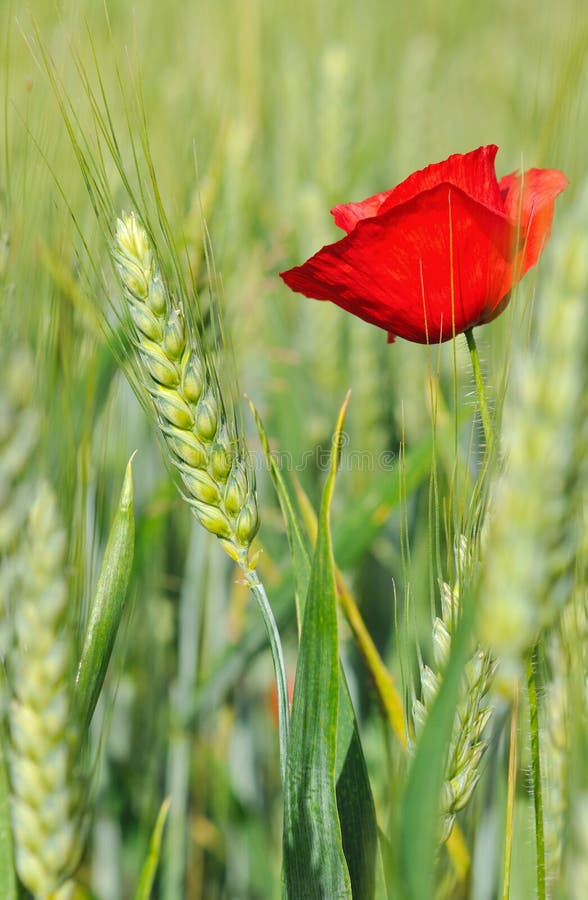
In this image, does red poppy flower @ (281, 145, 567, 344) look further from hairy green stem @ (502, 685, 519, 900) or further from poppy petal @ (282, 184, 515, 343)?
hairy green stem @ (502, 685, 519, 900)

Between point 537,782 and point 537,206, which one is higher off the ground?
point 537,206

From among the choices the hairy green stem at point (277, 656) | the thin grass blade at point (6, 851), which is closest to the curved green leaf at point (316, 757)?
the hairy green stem at point (277, 656)

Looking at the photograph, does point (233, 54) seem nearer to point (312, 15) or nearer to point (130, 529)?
point (312, 15)

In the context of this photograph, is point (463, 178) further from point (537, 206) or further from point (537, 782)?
point (537, 782)

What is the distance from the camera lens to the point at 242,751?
746 millimetres

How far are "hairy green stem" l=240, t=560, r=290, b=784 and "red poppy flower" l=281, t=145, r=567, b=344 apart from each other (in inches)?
4.8

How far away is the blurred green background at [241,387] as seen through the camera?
48cm

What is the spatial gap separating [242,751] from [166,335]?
1.50ft

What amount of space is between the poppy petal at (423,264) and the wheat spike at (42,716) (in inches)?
A: 6.3

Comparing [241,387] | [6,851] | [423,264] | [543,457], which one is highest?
[241,387]

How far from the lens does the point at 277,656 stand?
0.36 m

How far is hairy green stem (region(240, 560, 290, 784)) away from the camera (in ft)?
1.19

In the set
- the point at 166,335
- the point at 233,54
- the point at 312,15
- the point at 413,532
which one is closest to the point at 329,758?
the point at 166,335

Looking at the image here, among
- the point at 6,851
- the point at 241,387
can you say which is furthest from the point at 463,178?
the point at 241,387
